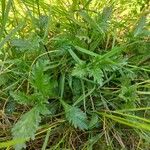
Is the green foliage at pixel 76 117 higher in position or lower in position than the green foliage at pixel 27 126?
lower

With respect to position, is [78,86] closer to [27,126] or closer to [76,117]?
[76,117]

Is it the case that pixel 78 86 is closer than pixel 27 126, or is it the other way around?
pixel 27 126

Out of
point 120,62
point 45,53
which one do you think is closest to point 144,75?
point 120,62

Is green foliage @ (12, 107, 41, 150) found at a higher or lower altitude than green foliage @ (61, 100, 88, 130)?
higher

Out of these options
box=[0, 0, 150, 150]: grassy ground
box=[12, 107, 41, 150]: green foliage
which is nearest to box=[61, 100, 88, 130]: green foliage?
box=[0, 0, 150, 150]: grassy ground

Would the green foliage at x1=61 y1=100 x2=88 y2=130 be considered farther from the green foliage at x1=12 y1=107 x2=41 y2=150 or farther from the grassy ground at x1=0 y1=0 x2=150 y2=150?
the green foliage at x1=12 y1=107 x2=41 y2=150

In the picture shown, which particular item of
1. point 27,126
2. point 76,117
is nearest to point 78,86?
point 76,117

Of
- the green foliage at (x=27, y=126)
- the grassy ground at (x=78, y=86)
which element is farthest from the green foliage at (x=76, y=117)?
the green foliage at (x=27, y=126)

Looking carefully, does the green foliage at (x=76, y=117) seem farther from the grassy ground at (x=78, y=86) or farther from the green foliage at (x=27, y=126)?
the green foliage at (x=27, y=126)
